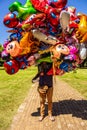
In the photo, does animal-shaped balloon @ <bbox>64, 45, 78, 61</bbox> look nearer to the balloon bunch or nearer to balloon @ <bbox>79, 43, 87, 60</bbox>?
the balloon bunch

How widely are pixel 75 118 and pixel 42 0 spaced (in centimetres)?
394

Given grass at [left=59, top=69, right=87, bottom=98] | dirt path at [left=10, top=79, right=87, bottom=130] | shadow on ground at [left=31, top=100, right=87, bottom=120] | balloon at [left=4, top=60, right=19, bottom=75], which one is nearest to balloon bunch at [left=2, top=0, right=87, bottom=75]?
balloon at [left=4, top=60, right=19, bottom=75]

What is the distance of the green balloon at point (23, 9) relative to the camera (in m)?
10.1

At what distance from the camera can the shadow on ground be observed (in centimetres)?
1239

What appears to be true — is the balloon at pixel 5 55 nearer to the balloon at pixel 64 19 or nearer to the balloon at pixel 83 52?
the balloon at pixel 64 19

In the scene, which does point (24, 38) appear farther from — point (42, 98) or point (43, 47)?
point (42, 98)

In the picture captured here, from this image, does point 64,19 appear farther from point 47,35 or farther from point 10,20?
point 10,20

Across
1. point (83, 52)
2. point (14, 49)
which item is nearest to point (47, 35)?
point (14, 49)

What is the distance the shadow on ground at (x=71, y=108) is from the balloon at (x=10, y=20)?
11.9 ft

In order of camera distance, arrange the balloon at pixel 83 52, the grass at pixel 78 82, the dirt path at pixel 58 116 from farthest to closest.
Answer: the grass at pixel 78 82 < the dirt path at pixel 58 116 < the balloon at pixel 83 52

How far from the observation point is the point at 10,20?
10125 mm

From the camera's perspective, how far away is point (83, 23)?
970 centimetres

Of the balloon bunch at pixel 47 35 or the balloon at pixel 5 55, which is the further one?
the balloon at pixel 5 55

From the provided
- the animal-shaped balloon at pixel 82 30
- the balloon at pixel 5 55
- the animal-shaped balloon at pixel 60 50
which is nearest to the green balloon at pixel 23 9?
the balloon at pixel 5 55
